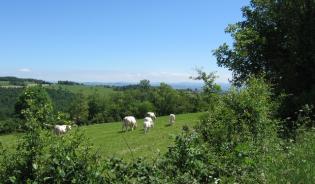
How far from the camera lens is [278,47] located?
1120 inches

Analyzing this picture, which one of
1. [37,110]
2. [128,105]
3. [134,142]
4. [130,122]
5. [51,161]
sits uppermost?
[37,110]

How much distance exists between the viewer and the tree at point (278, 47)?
26.5m

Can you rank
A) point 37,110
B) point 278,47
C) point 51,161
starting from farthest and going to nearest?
point 278,47, point 37,110, point 51,161

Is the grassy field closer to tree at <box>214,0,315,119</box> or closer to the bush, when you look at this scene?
the bush

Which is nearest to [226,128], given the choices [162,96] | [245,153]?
[245,153]

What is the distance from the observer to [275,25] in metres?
28.6

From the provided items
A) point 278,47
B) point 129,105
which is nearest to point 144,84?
point 129,105

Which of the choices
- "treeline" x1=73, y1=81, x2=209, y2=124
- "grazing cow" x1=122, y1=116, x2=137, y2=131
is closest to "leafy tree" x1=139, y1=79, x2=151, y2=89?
"treeline" x1=73, y1=81, x2=209, y2=124

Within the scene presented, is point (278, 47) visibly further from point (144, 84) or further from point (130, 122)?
point (144, 84)

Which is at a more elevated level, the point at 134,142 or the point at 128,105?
the point at 134,142

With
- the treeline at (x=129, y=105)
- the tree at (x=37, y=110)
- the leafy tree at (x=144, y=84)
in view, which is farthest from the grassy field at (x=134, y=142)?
the leafy tree at (x=144, y=84)

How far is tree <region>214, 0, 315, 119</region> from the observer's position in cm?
2648

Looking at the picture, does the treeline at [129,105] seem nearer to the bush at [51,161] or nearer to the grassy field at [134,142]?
the grassy field at [134,142]

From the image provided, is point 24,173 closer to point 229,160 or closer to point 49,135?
point 49,135
